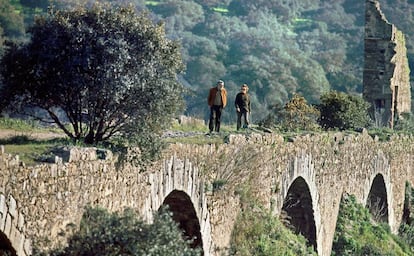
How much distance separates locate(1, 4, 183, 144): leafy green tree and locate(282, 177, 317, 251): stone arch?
7778mm

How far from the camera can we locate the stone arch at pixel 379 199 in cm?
3050

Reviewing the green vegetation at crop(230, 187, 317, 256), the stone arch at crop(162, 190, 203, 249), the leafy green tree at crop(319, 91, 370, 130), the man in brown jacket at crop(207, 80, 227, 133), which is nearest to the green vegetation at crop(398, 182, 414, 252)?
the leafy green tree at crop(319, 91, 370, 130)

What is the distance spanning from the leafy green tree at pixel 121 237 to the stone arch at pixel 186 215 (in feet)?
11.7

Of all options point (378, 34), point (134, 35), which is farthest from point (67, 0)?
point (134, 35)

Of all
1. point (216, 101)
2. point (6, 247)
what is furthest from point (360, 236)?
point (6, 247)

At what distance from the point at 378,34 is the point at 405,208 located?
7.97 m

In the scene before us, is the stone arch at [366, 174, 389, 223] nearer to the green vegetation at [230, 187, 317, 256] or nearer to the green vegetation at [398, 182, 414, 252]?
the green vegetation at [398, 182, 414, 252]

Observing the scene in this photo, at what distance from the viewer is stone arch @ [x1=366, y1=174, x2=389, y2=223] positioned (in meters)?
30.5

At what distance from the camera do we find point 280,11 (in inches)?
3285

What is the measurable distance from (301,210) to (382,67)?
595 inches

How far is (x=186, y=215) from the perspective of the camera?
1766cm

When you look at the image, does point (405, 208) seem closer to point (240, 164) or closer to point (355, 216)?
point (355, 216)

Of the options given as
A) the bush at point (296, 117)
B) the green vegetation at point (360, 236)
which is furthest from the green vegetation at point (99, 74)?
the bush at point (296, 117)

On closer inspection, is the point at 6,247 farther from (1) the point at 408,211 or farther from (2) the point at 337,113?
(1) the point at 408,211
